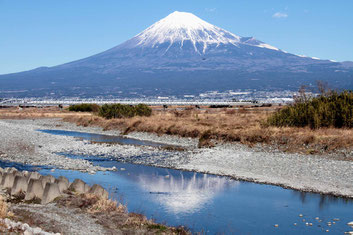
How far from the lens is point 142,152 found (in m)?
31.5

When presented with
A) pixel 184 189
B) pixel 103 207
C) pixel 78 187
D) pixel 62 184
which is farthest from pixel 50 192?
pixel 184 189

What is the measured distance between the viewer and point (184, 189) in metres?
19.5

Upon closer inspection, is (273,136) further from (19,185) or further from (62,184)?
(19,185)

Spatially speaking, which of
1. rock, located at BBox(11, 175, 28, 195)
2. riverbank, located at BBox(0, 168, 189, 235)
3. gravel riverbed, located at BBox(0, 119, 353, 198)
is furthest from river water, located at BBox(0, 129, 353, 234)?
rock, located at BBox(11, 175, 28, 195)

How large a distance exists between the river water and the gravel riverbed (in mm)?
1285

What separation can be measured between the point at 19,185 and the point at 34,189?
0.87 metres

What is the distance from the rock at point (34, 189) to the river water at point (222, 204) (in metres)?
3.00

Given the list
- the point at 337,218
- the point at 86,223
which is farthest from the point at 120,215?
the point at 337,218

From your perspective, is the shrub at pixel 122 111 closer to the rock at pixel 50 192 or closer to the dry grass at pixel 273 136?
the dry grass at pixel 273 136

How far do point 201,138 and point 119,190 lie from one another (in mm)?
17355

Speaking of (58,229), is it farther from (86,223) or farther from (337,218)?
(337,218)

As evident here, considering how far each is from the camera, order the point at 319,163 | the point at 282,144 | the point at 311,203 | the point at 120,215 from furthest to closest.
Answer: the point at 282,144, the point at 319,163, the point at 311,203, the point at 120,215

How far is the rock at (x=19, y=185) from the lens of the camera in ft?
49.3

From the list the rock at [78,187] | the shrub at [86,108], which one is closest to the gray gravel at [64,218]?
the rock at [78,187]
